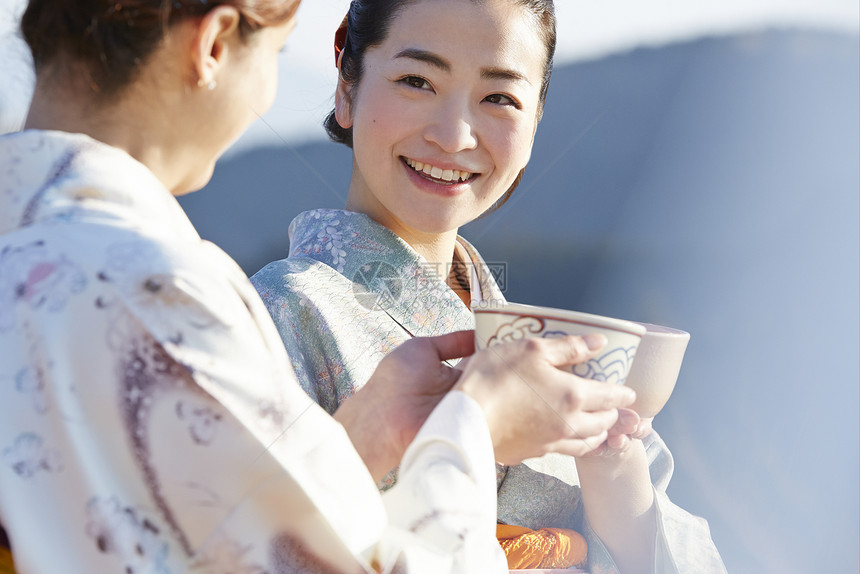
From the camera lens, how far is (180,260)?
35cm

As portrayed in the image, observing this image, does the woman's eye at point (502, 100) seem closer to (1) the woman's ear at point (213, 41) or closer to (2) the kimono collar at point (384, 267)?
(2) the kimono collar at point (384, 267)

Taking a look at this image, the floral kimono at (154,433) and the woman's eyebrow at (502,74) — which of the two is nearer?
the floral kimono at (154,433)

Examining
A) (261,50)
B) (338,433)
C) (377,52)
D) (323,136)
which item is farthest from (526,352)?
(323,136)

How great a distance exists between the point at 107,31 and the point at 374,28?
46 centimetres

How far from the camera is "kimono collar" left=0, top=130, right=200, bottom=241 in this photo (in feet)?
1.25

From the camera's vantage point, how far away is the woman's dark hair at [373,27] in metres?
0.82

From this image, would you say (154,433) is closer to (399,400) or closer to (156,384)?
(156,384)

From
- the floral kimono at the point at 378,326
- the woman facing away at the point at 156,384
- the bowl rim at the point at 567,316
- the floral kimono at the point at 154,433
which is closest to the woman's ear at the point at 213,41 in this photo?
the woman facing away at the point at 156,384

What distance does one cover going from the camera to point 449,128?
0.78m

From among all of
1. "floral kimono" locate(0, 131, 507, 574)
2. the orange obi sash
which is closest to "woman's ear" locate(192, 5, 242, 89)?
"floral kimono" locate(0, 131, 507, 574)

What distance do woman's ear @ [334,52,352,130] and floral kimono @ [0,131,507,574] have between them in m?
0.53

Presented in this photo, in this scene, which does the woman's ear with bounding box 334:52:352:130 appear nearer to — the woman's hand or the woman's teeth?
the woman's teeth

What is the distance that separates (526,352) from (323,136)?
62cm

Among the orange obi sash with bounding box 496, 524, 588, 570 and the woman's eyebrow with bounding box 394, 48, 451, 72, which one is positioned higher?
the woman's eyebrow with bounding box 394, 48, 451, 72
